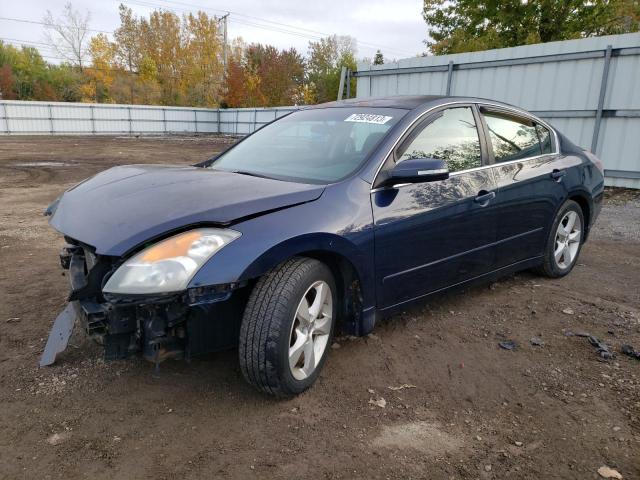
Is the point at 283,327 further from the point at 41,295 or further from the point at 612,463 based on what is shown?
the point at 41,295

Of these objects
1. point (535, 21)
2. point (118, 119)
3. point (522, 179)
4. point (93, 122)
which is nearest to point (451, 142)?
point (522, 179)

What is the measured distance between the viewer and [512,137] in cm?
401

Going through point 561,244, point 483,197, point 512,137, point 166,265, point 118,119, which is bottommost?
point 561,244

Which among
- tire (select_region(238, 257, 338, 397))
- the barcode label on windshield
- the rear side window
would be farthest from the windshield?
the rear side window

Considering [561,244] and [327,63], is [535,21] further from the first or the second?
[327,63]

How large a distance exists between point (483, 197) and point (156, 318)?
2348 millimetres

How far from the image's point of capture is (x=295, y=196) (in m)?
2.59

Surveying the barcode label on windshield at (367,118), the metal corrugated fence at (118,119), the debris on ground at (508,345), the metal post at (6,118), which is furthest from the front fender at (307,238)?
the metal post at (6,118)

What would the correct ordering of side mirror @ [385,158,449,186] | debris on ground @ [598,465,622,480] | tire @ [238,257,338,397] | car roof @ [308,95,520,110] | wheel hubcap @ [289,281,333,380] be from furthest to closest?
car roof @ [308,95,520,110] < side mirror @ [385,158,449,186] < wheel hubcap @ [289,281,333,380] < tire @ [238,257,338,397] < debris on ground @ [598,465,622,480]

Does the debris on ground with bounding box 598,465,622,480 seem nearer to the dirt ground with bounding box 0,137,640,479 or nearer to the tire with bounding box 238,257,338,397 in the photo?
the dirt ground with bounding box 0,137,640,479

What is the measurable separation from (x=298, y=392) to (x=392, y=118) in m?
1.82

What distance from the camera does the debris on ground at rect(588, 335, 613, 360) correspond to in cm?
314

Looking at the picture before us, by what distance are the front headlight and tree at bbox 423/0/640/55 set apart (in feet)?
61.0

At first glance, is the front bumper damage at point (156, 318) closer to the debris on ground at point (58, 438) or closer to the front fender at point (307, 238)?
the front fender at point (307, 238)
